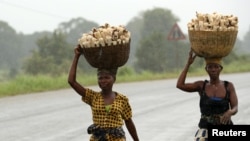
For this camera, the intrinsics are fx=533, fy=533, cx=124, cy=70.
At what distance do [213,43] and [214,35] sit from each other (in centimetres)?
8

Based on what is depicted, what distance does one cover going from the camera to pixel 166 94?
1731 centimetres

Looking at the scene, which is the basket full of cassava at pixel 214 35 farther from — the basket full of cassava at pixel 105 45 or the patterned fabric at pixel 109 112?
the patterned fabric at pixel 109 112

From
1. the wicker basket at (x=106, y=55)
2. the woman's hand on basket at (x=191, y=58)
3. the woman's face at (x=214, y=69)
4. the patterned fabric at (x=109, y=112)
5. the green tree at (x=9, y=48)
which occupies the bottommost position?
the green tree at (x=9, y=48)

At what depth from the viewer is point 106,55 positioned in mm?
4762

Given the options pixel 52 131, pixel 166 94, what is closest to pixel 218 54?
pixel 52 131

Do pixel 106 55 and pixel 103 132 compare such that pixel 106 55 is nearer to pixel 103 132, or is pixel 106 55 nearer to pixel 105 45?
pixel 105 45

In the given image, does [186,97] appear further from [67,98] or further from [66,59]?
[66,59]

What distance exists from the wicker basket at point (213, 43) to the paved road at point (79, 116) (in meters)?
3.66

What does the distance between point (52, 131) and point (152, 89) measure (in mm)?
9884

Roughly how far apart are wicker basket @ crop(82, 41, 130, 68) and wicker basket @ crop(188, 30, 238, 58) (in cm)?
84

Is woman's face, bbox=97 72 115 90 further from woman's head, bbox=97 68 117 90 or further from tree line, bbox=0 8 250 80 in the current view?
tree line, bbox=0 8 250 80

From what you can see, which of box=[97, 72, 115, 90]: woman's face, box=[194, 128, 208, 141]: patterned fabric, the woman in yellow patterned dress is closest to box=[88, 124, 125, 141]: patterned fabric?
the woman in yellow patterned dress

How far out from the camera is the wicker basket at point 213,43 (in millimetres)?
5246

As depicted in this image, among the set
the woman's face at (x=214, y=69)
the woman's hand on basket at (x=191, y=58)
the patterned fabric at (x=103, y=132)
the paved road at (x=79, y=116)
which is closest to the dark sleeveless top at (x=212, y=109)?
the woman's face at (x=214, y=69)
